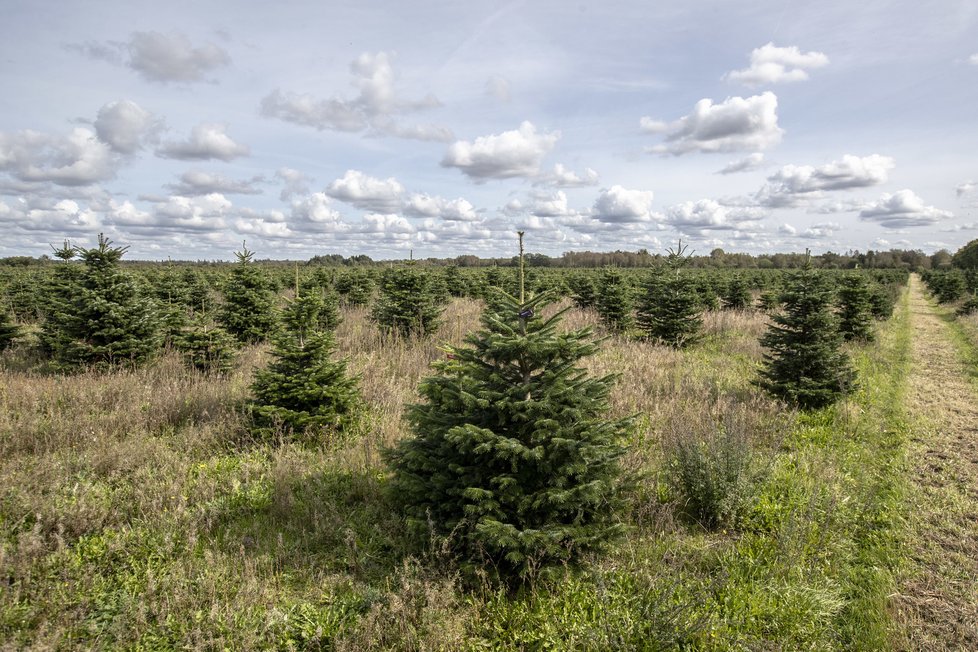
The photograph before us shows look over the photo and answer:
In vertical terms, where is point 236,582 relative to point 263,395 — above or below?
below

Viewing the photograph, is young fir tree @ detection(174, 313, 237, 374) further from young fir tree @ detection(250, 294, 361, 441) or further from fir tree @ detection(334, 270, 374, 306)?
fir tree @ detection(334, 270, 374, 306)

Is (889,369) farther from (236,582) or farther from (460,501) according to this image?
(236,582)

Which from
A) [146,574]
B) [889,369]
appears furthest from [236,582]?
[889,369]

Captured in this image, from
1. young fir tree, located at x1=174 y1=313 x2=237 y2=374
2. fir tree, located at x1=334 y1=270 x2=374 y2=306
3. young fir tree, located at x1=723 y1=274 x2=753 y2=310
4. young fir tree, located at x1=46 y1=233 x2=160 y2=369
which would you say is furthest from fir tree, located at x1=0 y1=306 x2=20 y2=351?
young fir tree, located at x1=723 y1=274 x2=753 y2=310

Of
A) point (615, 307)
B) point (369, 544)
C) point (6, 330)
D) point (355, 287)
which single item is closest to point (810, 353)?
point (615, 307)

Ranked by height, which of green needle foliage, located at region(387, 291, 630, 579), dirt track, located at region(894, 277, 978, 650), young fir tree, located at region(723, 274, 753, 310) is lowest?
dirt track, located at region(894, 277, 978, 650)

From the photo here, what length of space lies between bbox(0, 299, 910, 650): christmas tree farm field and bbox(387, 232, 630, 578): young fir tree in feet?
0.75

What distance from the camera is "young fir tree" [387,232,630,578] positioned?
12.2 ft

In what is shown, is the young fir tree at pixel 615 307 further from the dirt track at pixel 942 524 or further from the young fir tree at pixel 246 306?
the young fir tree at pixel 246 306

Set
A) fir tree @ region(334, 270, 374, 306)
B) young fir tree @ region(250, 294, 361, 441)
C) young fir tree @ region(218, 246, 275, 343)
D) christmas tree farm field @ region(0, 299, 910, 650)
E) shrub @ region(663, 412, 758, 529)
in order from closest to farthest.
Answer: christmas tree farm field @ region(0, 299, 910, 650) → shrub @ region(663, 412, 758, 529) → young fir tree @ region(250, 294, 361, 441) → young fir tree @ region(218, 246, 275, 343) → fir tree @ region(334, 270, 374, 306)

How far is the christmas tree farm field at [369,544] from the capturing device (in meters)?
3.50

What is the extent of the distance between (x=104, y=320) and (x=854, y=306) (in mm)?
20578

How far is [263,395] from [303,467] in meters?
1.74

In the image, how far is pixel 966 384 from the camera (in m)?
11.3
